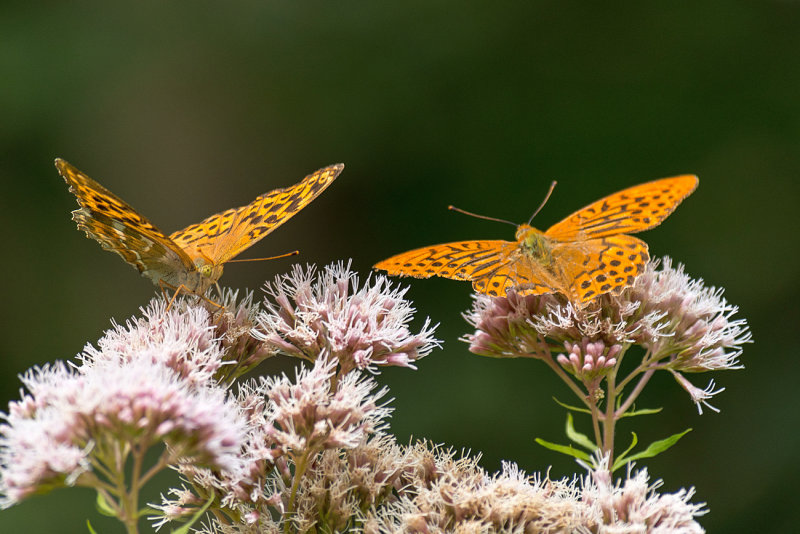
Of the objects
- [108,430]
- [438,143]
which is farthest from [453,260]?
[438,143]

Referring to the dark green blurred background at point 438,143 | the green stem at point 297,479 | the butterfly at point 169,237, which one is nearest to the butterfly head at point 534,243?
the butterfly at point 169,237

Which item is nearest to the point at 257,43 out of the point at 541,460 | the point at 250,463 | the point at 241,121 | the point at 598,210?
the point at 241,121

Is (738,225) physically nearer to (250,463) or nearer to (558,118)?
(558,118)

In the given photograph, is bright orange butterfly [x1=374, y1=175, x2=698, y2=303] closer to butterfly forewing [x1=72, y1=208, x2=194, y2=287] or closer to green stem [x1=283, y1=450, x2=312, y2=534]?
green stem [x1=283, y1=450, x2=312, y2=534]

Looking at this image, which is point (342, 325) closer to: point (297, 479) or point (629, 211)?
point (297, 479)

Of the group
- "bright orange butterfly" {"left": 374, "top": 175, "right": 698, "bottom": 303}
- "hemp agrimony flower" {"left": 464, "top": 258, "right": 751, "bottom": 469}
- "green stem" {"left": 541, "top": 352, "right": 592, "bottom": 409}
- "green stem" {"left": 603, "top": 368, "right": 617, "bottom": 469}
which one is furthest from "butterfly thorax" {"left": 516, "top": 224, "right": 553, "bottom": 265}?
"green stem" {"left": 603, "top": 368, "right": 617, "bottom": 469}

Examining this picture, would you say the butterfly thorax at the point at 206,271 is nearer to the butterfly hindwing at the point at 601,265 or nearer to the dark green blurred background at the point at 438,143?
the butterfly hindwing at the point at 601,265
